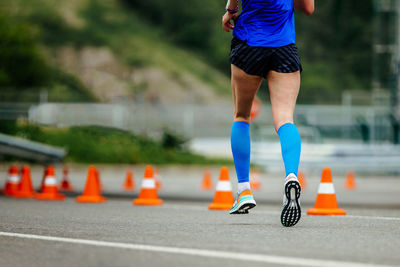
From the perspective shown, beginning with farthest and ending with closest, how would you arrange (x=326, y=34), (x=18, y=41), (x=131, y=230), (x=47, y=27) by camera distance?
(x=47, y=27)
(x=326, y=34)
(x=18, y=41)
(x=131, y=230)

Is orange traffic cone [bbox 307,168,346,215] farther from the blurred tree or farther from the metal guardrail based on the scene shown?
the blurred tree

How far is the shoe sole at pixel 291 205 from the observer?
569cm

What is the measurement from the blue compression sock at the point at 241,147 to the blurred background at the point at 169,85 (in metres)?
6.89

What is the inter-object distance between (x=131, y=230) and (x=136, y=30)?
95307mm

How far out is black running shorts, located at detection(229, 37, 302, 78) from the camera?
6.37 meters

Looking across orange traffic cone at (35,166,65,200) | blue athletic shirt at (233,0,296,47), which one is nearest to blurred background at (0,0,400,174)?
orange traffic cone at (35,166,65,200)

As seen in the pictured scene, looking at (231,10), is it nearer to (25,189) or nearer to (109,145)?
(25,189)

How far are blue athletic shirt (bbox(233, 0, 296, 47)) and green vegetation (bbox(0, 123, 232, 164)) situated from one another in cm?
2272

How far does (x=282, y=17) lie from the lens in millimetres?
6430

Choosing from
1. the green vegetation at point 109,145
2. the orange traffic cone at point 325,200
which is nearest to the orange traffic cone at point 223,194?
the orange traffic cone at point 325,200

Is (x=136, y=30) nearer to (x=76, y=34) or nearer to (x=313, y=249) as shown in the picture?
(x=76, y=34)

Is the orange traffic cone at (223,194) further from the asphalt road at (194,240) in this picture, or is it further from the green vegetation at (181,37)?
the green vegetation at (181,37)

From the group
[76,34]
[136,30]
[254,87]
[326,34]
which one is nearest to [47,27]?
[76,34]

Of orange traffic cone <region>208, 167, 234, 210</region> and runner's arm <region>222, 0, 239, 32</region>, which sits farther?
orange traffic cone <region>208, 167, 234, 210</region>
